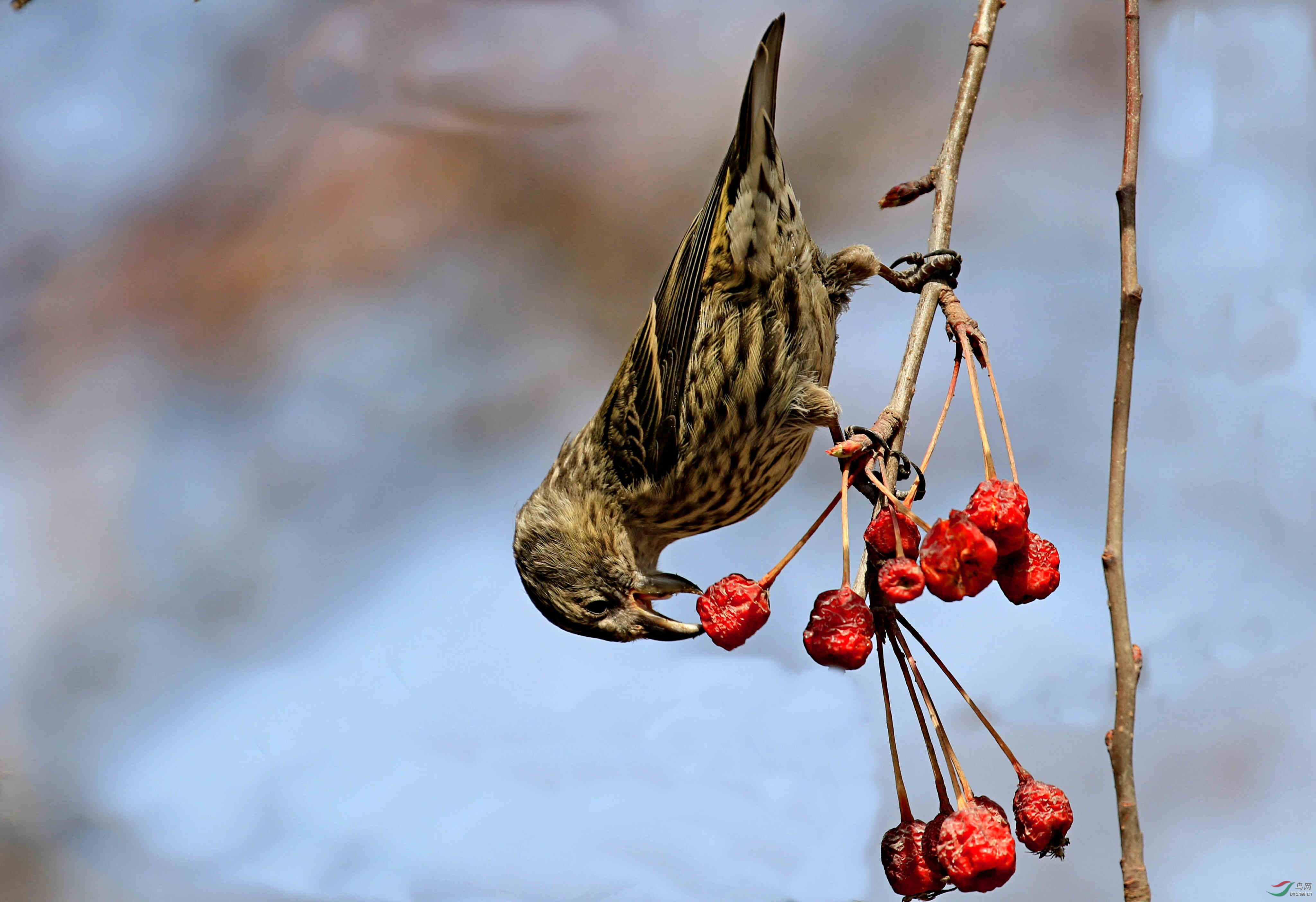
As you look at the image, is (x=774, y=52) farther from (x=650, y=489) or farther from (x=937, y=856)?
(x=937, y=856)

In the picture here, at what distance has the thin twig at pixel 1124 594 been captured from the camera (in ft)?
2.78

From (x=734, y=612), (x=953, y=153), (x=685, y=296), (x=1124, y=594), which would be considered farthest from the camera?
(x=685, y=296)

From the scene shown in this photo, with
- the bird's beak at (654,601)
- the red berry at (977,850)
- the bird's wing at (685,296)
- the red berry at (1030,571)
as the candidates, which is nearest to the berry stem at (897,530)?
the red berry at (1030,571)

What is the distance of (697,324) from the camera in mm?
2094

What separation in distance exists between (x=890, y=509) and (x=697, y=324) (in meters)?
0.99

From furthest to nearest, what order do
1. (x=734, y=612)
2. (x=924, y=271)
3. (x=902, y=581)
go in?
1. (x=924, y=271)
2. (x=734, y=612)
3. (x=902, y=581)

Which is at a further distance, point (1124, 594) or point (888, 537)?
point (888, 537)

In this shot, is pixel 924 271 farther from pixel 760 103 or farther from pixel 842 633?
pixel 842 633

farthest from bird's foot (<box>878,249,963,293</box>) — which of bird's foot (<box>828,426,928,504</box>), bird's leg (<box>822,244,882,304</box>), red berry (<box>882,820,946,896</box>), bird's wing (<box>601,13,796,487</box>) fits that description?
red berry (<box>882,820,946,896</box>)

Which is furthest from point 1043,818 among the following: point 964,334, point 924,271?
point 924,271

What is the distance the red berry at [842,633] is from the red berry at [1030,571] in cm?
20

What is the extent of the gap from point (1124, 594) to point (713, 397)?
4.00 ft

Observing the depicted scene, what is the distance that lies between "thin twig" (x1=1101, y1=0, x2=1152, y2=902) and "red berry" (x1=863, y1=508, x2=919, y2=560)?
266 mm

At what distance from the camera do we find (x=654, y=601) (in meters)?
2.04
